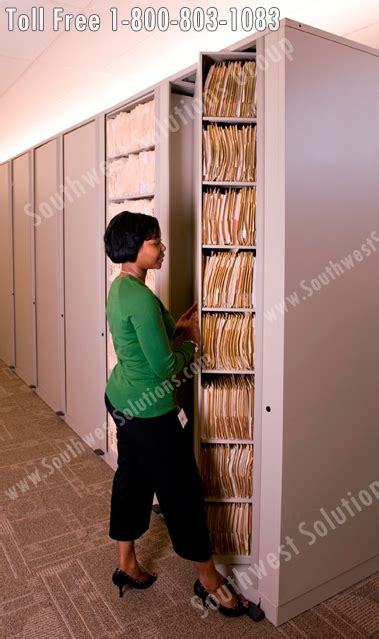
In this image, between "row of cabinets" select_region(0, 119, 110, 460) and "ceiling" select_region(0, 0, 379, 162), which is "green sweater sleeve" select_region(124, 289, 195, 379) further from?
"ceiling" select_region(0, 0, 379, 162)

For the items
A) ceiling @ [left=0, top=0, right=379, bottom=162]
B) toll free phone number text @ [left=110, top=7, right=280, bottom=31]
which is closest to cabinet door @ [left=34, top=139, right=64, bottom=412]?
ceiling @ [left=0, top=0, right=379, bottom=162]

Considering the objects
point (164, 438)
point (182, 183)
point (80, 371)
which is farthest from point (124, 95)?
point (164, 438)

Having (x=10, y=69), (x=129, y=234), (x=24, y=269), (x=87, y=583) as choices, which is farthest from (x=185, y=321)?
(x=24, y=269)

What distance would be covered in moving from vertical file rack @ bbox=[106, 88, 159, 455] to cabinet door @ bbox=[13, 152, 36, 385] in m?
1.91

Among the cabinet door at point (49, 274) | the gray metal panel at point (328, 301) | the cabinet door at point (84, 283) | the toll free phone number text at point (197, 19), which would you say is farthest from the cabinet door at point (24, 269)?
the gray metal panel at point (328, 301)

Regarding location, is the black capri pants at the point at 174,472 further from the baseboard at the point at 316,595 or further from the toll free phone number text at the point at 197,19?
the toll free phone number text at the point at 197,19

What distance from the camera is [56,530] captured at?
2766 mm

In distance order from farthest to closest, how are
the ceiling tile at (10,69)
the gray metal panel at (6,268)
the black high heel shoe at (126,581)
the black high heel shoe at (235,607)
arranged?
1. the gray metal panel at (6,268)
2. the ceiling tile at (10,69)
3. the black high heel shoe at (126,581)
4. the black high heel shoe at (235,607)

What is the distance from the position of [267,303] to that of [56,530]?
171cm

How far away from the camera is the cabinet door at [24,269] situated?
493 centimetres

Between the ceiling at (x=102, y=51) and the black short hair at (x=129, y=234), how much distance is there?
135 centimetres

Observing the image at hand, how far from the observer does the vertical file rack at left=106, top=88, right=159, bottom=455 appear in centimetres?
271

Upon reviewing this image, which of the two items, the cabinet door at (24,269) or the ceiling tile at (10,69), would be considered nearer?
the ceiling tile at (10,69)

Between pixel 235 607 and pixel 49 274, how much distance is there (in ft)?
10.1
